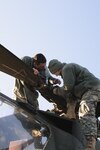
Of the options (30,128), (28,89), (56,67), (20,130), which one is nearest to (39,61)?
(56,67)

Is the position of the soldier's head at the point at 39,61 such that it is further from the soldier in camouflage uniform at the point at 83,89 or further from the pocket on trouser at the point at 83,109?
the pocket on trouser at the point at 83,109

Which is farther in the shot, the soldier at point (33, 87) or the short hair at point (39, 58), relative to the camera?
the short hair at point (39, 58)

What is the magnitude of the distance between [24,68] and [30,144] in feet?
5.14

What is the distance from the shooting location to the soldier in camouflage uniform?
5.52 metres

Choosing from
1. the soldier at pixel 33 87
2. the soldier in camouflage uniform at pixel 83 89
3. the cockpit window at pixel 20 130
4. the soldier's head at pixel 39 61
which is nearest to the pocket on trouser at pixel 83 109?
the soldier in camouflage uniform at pixel 83 89

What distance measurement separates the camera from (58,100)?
6262 mm

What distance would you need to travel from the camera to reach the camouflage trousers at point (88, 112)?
18.1 ft

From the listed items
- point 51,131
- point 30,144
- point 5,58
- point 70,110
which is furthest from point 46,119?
point 70,110

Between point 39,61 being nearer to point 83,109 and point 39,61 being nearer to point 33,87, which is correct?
point 33,87

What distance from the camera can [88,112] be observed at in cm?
573

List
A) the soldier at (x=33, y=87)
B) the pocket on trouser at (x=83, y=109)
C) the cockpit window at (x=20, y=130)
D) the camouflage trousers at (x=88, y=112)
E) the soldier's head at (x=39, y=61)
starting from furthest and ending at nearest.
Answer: the soldier's head at (x=39, y=61)
the soldier at (x=33, y=87)
the pocket on trouser at (x=83, y=109)
the camouflage trousers at (x=88, y=112)
the cockpit window at (x=20, y=130)

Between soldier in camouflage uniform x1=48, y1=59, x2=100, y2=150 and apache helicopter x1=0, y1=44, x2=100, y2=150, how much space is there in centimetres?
70

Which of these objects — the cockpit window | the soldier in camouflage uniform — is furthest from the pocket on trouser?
the cockpit window

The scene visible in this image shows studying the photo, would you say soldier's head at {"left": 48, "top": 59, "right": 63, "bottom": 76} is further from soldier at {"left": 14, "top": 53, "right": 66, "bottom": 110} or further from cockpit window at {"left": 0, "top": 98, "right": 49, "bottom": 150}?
cockpit window at {"left": 0, "top": 98, "right": 49, "bottom": 150}
